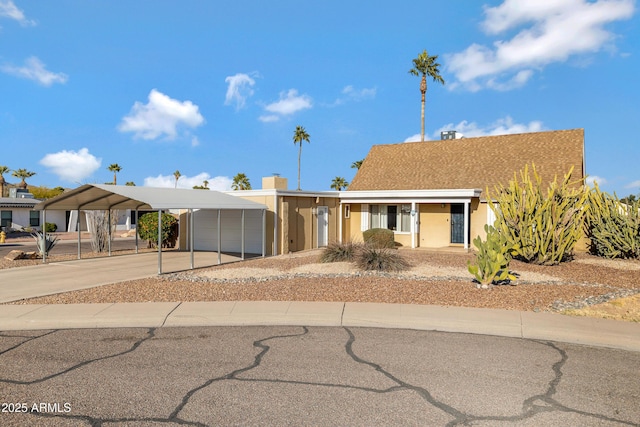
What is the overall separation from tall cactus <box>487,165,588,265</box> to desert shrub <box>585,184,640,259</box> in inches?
126

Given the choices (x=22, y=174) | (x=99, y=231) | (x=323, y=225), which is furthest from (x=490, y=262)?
(x=22, y=174)

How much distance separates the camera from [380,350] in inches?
280

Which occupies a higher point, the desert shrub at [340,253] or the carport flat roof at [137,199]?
the carport flat roof at [137,199]

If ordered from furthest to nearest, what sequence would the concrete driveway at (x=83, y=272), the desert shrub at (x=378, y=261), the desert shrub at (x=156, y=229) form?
the desert shrub at (x=156, y=229), the desert shrub at (x=378, y=261), the concrete driveway at (x=83, y=272)

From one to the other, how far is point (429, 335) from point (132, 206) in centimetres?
1736

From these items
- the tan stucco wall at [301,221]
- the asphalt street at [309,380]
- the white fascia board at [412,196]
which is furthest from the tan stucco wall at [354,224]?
the asphalt street at [309,380]

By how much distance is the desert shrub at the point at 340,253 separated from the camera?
1611cm

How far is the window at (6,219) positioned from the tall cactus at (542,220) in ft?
134

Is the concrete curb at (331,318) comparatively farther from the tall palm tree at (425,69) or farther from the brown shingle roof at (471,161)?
the tall palm tree at (425,69)

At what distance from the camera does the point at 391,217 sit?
2520 centimetres

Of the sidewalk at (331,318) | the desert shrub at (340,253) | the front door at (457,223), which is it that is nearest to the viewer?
the sidewalk at (331,318)

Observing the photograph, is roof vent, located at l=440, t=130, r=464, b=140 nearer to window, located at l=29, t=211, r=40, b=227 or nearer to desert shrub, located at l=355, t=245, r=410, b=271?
desert shrub, located at l=355, t=245, r=410, b=271

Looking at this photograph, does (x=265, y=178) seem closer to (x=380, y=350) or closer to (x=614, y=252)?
(x=614, y=252)

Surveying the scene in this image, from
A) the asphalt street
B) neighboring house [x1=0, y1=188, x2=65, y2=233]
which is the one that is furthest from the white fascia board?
neighboring house [x1=0, y1=188, x2=65, y2=233]
